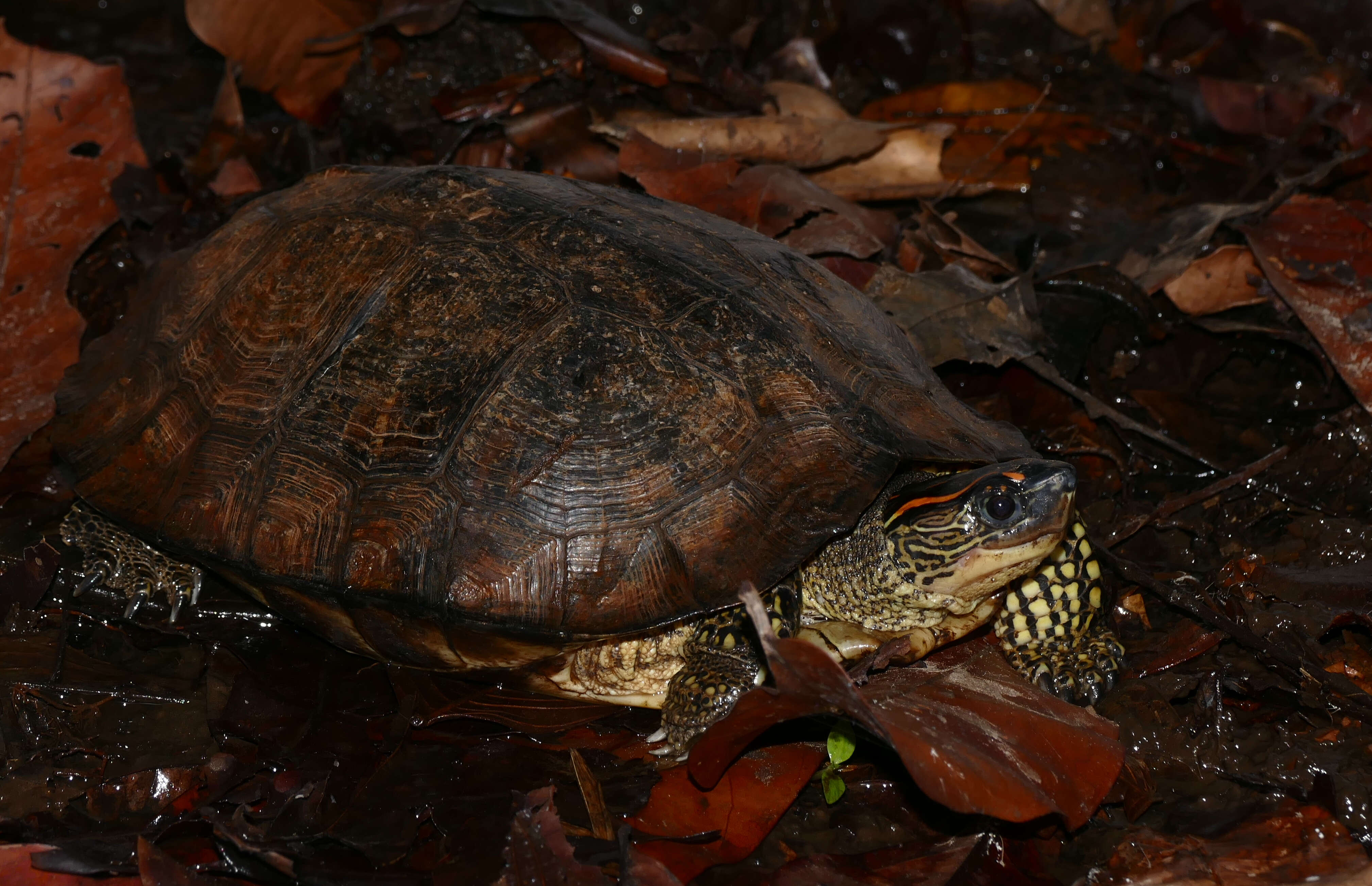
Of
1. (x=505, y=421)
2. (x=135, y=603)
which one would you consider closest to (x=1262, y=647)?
(x=505, y=421)

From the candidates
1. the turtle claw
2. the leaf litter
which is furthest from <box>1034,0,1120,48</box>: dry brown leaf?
the turtle claw

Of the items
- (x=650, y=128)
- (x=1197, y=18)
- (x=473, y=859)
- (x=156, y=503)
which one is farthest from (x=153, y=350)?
(x=1197, y=18)

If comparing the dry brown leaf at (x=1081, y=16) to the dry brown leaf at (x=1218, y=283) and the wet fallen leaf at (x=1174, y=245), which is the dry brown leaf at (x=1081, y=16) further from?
the dry brown leaf at (x=1218, y=283)

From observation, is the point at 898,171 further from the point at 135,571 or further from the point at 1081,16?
the point at 135,571

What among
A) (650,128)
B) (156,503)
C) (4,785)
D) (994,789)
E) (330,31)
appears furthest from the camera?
(330,31)

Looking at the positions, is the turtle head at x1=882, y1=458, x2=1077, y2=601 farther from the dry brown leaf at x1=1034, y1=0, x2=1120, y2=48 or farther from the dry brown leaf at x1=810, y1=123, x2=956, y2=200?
the dry brown leaf at x1=1034, y1=0, x2=1120, y2=48

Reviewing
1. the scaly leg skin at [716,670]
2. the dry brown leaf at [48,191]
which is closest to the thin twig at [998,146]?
the scaly leg skin at [716,670]

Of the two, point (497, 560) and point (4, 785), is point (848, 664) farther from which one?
point (4, 785)
